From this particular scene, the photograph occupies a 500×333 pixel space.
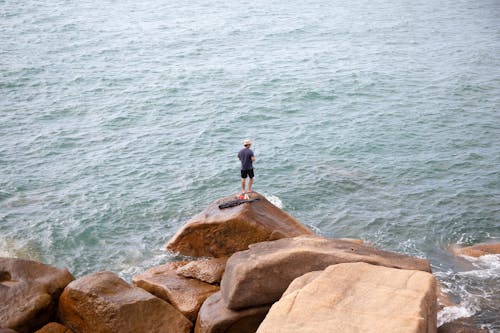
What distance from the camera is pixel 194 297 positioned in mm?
17328

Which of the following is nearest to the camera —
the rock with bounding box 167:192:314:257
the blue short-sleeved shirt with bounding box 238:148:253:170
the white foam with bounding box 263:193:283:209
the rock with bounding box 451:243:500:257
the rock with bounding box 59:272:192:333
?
the rock with bounding box 59:272:192:333

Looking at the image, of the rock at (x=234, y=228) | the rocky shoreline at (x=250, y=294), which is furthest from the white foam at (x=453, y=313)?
the rock at (x=234, y=228)

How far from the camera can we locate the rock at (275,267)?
15531 mm

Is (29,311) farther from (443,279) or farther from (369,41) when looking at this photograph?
(369,41)

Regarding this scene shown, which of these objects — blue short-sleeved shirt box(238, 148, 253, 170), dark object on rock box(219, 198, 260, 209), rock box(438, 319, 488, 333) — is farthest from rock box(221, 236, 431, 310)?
blue short-sleeved shirt box(238, 148, 253, 170)

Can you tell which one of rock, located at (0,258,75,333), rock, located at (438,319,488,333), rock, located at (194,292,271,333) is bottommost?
rock, located at (438,319,488,333)

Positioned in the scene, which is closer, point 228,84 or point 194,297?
point 194,297

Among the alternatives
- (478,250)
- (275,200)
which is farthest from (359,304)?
(275,200)

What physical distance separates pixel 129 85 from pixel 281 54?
1338 cm

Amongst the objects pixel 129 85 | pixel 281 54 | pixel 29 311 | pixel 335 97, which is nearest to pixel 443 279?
pixel 29 311

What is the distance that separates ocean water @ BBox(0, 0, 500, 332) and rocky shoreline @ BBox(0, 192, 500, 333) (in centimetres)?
450

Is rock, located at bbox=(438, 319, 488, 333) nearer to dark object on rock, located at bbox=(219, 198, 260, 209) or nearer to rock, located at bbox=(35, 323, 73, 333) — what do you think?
dark object on rock, located at bbox=(219, 198, 260, 209)

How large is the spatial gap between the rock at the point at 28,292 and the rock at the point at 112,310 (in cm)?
49

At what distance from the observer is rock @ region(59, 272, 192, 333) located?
51.4 feet
